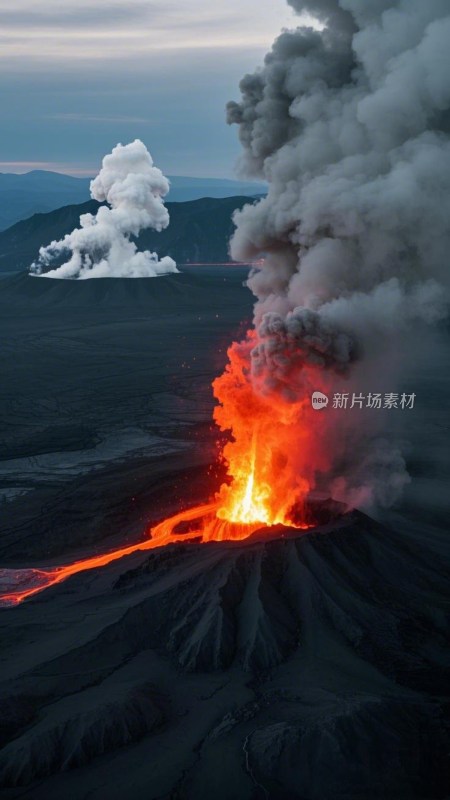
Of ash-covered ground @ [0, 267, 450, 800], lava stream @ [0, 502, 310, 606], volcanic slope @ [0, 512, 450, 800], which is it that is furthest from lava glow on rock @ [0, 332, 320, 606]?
volcanic slope @ [0, 512, 450, 800]

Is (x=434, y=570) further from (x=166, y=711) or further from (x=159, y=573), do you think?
(x=166, y=711)

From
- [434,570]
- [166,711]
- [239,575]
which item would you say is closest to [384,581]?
[434,570]

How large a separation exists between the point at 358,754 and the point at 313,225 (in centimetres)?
2207

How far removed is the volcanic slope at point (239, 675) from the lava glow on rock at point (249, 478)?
2.72m

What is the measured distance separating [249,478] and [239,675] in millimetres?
15094

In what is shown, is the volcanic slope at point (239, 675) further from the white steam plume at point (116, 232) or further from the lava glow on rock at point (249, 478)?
the white steam plume at point (116, 232)

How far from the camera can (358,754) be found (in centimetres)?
2531

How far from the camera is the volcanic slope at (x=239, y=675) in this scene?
82.4 feet

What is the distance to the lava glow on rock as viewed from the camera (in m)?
40.4

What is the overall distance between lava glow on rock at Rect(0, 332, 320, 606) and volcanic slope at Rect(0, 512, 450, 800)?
2.72 m

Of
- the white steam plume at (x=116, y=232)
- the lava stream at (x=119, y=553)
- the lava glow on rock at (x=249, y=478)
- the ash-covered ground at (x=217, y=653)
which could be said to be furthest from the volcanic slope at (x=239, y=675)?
the white steam plume at (x=116, y=232)

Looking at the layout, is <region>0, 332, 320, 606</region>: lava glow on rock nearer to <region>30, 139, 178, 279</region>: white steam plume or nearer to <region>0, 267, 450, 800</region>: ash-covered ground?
<region>0, 267, 450, 800</region>: ash-covered ground

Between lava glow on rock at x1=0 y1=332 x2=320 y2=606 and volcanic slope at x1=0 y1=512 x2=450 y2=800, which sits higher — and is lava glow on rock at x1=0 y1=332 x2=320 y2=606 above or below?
above

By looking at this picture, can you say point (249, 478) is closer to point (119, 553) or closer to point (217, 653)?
point (119, 553)
